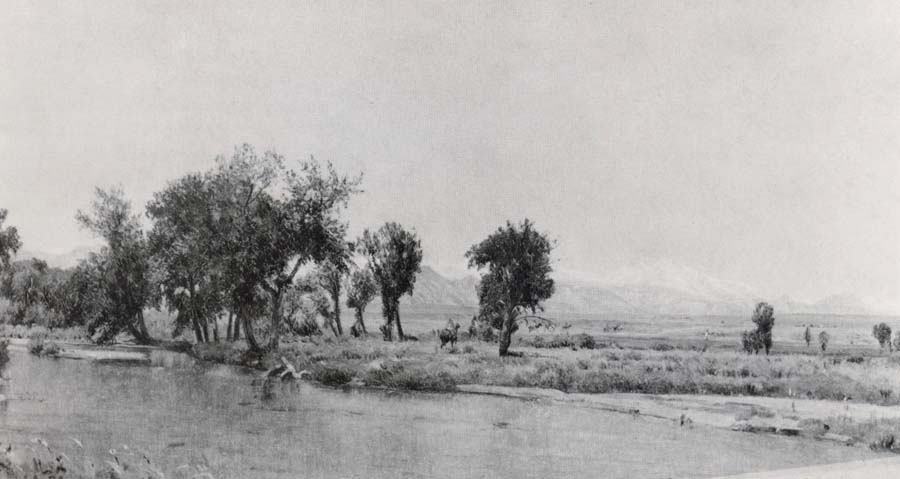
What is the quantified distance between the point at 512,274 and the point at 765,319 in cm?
311

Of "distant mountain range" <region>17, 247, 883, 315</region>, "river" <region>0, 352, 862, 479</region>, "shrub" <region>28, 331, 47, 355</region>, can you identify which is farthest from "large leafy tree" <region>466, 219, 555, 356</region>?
"shrub" <region>28, 331, 47, 355</region>

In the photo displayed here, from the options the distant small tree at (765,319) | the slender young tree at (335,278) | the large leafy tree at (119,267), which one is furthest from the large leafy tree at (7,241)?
the distant small tree at (765,319)

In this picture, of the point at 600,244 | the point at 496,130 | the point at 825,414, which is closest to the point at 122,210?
the point at 496,130

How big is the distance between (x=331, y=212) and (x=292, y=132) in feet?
3.44

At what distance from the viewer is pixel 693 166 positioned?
26.6 ft

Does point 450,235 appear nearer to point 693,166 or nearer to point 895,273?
point 693,166

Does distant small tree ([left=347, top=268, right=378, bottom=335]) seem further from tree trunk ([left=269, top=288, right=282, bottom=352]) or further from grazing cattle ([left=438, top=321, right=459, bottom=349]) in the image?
tree trunk ([left=269, top=288, right=282, bottom=352])

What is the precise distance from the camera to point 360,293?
31.2ft

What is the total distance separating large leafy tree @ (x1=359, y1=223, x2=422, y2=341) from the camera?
805 cm

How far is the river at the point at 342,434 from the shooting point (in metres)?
6.84

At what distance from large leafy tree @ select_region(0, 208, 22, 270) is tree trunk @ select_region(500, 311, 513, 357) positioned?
573 cm

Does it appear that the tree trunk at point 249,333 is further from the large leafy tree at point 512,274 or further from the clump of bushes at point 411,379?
the large leafy tree at point 512,274

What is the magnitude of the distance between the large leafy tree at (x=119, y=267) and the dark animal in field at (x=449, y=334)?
3.83 meters

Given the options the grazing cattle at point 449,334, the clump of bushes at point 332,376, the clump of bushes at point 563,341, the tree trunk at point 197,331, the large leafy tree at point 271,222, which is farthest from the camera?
the clump of bushes at point 332,376
